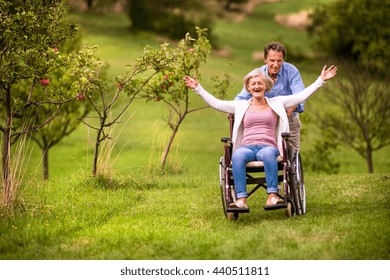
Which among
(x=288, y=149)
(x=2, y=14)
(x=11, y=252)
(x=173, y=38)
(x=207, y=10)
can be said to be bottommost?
(x=11, y=252)

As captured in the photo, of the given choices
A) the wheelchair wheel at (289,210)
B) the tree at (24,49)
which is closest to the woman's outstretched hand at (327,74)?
the wheelchair wheel at (289,210)

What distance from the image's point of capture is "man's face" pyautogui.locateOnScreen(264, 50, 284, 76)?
912 cm

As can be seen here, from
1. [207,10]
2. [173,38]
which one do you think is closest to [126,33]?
[173,38]

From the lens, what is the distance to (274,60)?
30.0 feet

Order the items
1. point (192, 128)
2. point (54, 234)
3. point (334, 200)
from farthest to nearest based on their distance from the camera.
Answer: point (192, 128), point (334, 200), point (54, 234)

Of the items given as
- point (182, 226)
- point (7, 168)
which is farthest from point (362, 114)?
point (7, 168)

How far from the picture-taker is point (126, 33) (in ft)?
135

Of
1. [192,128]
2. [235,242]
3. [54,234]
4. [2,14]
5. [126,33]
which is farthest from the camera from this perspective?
[126,33]

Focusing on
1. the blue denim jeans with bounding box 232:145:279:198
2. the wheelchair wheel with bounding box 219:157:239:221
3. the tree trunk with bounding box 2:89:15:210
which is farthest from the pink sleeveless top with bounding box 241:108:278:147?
the tree trunk with bounding box 2:89:15:210

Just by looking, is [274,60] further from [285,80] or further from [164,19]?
[164,19]

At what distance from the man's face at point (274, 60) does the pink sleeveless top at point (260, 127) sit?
0.78 metres

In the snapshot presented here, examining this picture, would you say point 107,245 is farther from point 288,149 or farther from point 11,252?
point 288,149

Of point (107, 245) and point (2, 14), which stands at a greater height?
point (2, 14)

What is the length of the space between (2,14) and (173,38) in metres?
32.7
